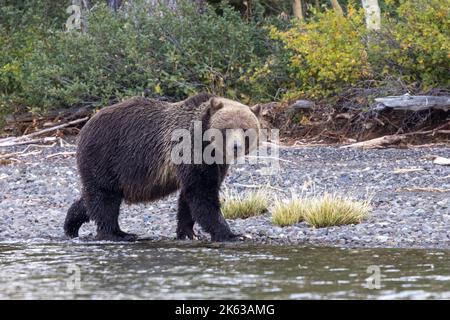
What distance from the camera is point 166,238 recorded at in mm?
10438

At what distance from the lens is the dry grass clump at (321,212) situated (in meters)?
10.4

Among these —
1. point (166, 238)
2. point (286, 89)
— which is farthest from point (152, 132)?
point (286, 89)

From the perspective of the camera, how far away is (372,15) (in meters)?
16.5

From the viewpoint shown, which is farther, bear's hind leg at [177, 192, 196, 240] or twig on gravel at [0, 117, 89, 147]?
twig on gravel at [0, 117, 89, 147]

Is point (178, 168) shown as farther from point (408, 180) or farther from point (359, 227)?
point (408, 180)

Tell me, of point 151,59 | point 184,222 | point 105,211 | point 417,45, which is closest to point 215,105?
point 184,222

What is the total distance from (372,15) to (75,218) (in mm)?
8094

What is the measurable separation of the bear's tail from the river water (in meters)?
0.48

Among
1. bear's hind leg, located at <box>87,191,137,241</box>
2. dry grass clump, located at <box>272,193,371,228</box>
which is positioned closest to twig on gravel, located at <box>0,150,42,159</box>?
bear's hind leg, located at <box>87,191,137,241</box>

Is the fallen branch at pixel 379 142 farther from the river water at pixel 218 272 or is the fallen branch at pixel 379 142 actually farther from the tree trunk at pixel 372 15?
the river water at pixel 218 272

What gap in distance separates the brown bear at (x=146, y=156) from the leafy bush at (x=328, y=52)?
655cm

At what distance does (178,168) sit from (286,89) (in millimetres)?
8669

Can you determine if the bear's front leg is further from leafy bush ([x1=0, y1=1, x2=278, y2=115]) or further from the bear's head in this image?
leafy bush ([x1=0, y1=1, x2=278, y2=115])

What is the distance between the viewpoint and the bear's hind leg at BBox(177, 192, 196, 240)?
32.8 feet
